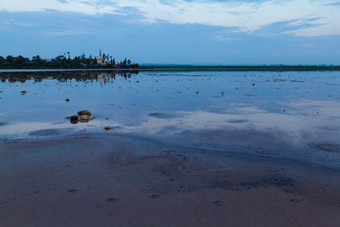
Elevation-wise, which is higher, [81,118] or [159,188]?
[81,118]

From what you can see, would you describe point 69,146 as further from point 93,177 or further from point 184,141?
point 184,141

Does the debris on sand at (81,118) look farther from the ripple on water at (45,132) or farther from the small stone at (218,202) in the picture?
the small stone at (218,202)

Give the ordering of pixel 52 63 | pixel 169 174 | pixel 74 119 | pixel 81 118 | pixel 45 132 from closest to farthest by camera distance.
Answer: pixel 169 174, pixel 45 132, pixel 74 119, pixel 81 118, pixel 52 63

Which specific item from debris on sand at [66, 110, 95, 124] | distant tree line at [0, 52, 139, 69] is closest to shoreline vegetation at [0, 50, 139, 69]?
distant tree line at [0, 52, 139, 69]

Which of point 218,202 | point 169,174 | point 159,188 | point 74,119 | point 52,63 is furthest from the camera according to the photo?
point 52,63

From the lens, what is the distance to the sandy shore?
6.14 metres

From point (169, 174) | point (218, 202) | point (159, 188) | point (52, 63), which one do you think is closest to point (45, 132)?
point (169, 174)

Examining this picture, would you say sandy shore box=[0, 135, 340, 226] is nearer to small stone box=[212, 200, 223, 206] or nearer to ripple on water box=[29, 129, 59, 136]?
small stone box=[212, 200, 223, 206]

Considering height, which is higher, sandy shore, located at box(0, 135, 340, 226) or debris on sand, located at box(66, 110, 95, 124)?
debris on sand, located at box(66, 110, 95, 124)

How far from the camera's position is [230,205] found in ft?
22.0

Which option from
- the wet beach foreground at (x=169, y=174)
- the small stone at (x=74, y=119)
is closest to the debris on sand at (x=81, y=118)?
the small stone at (x=74, y=119)

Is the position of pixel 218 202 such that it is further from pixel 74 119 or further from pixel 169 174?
pixel 74 119

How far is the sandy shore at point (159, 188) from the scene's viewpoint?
6141mm

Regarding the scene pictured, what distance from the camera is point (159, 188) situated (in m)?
7.58
